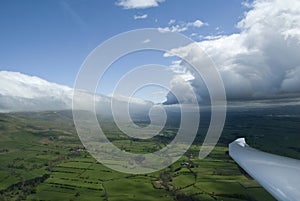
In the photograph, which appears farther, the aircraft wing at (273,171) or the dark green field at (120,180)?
the dark green field at (120,180)

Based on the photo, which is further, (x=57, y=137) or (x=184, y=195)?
(x=57, y=137)

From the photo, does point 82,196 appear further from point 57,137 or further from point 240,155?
point 57,137

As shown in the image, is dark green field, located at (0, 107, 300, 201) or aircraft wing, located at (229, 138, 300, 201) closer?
aircraft wing, located at (229, 138, 300, 201)

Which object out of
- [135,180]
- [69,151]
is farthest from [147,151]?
[135,180]

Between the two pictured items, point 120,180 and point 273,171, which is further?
point 120,180

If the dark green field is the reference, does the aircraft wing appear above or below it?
above

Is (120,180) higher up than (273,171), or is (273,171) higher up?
(273,171)

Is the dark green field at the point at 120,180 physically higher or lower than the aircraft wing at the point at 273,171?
lower

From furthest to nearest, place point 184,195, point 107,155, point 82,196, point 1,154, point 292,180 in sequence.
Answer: point 1,154 < point 107,155 < point 82,196 < point 184,195 < point 292,180
